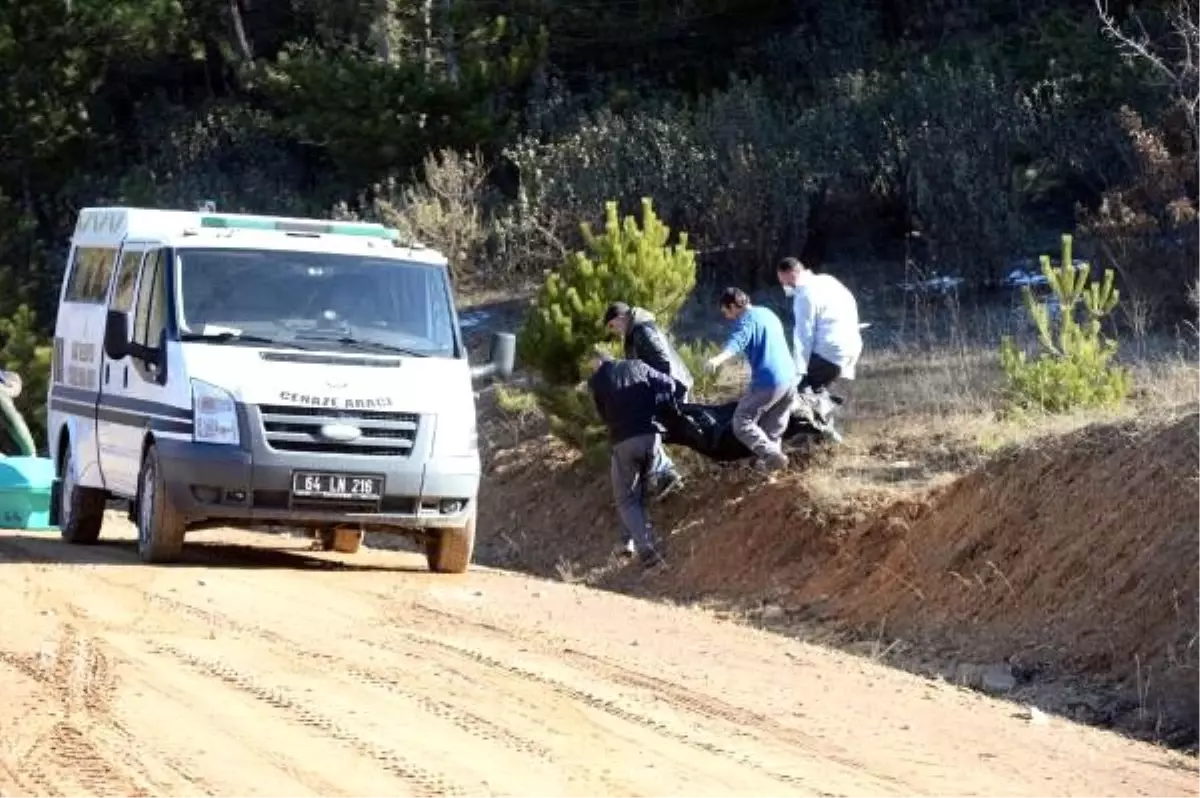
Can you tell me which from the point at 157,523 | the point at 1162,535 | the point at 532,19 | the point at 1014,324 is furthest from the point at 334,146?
the point at 1162,535

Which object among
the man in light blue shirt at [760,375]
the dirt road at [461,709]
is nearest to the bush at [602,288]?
the man in light blue shirt at [760,375]

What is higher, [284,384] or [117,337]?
[117,337]

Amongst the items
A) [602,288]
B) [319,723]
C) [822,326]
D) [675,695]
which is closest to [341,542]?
[602,288]

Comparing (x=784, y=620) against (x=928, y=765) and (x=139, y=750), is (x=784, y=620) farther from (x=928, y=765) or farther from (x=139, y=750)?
(x=139, y=750)

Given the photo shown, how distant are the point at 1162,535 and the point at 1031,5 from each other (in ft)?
74.1

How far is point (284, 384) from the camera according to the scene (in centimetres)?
1565

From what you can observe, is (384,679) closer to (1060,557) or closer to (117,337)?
(1060,557)

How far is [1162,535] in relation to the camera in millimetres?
13969

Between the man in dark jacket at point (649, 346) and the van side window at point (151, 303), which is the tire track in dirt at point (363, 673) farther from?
the man in dark jacket at point (649, 346)

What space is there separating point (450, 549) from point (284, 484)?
5.62 feet

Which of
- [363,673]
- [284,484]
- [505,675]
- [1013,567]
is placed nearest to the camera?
[363,673]

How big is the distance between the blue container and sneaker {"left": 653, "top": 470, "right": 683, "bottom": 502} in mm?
5521

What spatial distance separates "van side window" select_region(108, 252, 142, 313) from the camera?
1731cm

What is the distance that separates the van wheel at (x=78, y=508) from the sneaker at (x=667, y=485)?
4486 millimetres
